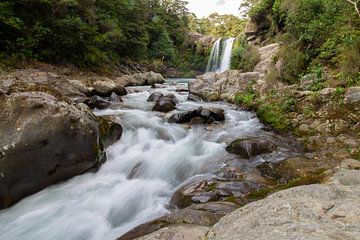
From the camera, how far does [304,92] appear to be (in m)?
7.84

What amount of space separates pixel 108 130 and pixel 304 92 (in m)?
5.47

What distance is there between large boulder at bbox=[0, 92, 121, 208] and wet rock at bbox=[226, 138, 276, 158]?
3020 millimetres

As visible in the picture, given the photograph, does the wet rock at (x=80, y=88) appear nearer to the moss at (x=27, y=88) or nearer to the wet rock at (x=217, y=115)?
the wet rock at (x=217, y=115)

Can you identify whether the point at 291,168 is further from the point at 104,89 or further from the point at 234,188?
the point at 104,89

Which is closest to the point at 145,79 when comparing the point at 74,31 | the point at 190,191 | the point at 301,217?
the point at 74,31

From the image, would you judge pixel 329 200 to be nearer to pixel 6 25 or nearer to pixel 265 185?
pixel 265 185

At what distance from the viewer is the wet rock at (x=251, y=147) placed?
5.99 m

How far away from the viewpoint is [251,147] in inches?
239

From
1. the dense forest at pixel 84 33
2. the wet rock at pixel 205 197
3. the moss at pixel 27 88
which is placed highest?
the dense forest at pixel 84 33

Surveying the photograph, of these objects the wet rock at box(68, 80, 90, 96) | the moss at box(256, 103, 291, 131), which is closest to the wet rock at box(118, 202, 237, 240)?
the moss at box(256, 103, 291, 131)

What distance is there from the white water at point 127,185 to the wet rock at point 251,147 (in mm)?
339

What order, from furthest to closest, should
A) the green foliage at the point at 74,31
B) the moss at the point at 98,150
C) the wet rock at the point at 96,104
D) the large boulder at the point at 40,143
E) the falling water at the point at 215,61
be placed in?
the falling water at the point at 215,61 < the green foliage at the point at 74,31 < the wet rock at the point at 96,104 < the moss at the point at 98,150 < the large boulder at the point at 40,143

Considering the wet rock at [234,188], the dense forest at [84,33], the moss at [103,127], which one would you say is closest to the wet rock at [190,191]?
the wet rock at [234,188]

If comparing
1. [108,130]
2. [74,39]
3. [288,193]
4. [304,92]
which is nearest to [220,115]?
[304,92]
